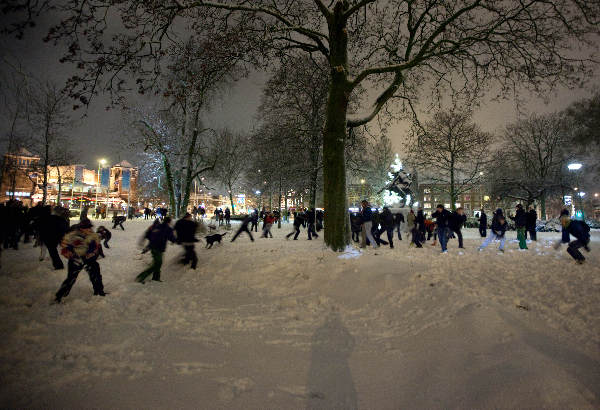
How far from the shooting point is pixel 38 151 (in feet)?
80.8

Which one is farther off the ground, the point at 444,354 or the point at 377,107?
the point at 377,107

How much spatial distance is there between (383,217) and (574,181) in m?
33.8

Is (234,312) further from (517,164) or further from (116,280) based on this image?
(517,164)

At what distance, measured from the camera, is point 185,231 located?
848 cm

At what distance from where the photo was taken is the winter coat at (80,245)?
571cm

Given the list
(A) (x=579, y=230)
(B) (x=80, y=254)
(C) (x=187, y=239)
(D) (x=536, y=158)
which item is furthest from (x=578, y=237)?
(D) (x=536, y=158)

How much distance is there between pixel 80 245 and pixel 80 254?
175 mm

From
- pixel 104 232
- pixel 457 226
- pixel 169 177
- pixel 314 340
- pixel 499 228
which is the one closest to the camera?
pixel 314 340

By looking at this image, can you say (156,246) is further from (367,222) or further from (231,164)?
(231,164)

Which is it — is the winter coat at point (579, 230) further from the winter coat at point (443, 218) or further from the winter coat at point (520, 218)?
the winter coat at point (443, 218)

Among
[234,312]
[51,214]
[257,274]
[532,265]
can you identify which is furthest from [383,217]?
[51,214]

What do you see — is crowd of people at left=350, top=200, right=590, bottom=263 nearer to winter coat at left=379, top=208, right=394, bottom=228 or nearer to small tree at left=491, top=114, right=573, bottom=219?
winter coat at left=379, top=208, right=394, bottom=228

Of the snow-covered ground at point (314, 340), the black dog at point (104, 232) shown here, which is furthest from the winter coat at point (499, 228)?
the black dog at point (104, 232)

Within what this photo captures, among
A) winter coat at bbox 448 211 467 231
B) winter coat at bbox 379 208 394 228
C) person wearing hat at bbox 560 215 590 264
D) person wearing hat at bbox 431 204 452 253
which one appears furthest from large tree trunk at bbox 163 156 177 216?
person wearing hat at bbox 560 215 590 264
